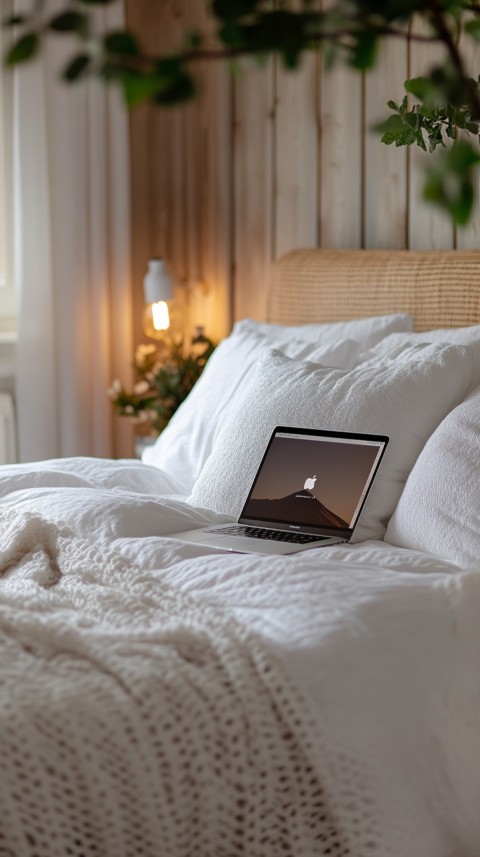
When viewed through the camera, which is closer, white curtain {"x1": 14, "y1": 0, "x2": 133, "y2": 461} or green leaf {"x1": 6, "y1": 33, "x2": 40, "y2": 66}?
green leaf {"x1": 6, "y1": 33, "x2": 40, "y2": 66}

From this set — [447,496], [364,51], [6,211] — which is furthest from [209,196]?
[364,51]

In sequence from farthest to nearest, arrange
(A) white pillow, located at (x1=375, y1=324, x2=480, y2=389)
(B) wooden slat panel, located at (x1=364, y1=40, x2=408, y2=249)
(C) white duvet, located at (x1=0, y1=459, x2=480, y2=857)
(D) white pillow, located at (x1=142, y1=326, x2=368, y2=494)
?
(B) wooden slat panel, located at (x1=364, y1=40, x2=408, y2=249) < (D) white pillow, located at (x1=142, y1=326, x2=368, y2=494) < (A) white pillow, located at (x1=375, y1=324, x2=480, y2=389) < (C) white duvet, located at (x1=0, y1=459, x2=480, y2=857)

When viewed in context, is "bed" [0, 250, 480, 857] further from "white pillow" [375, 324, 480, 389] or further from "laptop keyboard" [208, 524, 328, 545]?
"white pillow" [375, 324, 480, 389]

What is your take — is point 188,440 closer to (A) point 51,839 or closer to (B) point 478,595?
(B) point 478,595

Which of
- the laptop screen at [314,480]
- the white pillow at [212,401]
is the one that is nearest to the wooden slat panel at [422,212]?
the white pillow at [212,401]

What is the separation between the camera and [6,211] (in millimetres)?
3625

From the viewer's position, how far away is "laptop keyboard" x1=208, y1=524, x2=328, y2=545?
187 cm

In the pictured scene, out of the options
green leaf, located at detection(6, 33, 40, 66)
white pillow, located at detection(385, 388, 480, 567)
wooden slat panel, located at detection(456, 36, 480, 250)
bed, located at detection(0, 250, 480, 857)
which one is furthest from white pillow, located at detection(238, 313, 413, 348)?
green leaf, located at detection(6, 33, 40, 66)

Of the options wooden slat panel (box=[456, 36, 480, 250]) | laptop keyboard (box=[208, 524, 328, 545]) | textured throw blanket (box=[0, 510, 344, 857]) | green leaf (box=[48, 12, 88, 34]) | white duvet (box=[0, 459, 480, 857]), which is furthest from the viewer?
wooden slat panel (box=[456, 36, 480, 250])

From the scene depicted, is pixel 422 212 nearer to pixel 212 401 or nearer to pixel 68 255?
pixel 212 401

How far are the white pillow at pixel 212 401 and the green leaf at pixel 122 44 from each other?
5.63 ft

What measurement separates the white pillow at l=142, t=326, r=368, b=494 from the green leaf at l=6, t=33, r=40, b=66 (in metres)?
1.74

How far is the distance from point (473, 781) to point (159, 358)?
255cm

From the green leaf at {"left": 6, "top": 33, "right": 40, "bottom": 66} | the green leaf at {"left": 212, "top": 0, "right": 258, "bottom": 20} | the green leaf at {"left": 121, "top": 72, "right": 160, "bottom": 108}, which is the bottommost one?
the green leaf at {"left": 121, "top": 72, "right": 160, "bottom": 108}
